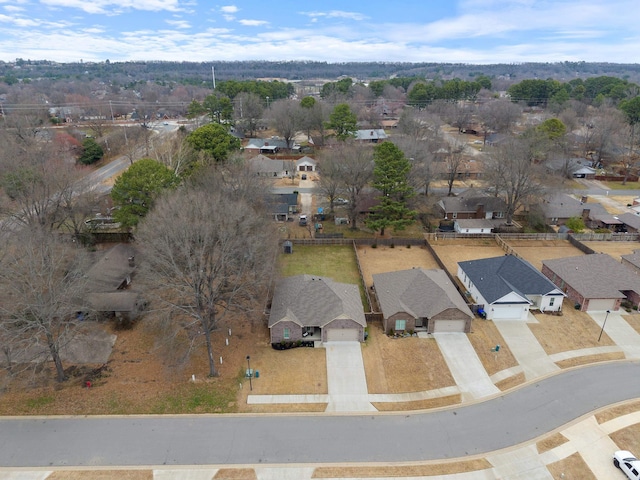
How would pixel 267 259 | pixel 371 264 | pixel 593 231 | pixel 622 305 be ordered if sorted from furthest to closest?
1. pixel 593 231
2. pixel 371 264
3. pixel 622 305
4. pixel 267 259

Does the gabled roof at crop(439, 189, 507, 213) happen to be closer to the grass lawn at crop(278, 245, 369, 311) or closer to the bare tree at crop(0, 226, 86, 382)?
the grass lawn at crop(278, 245, 369, 311)

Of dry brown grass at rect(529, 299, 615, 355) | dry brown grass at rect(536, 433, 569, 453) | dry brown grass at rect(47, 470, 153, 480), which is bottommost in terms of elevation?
dry brown grass at rect(529, 299, 615, 355)

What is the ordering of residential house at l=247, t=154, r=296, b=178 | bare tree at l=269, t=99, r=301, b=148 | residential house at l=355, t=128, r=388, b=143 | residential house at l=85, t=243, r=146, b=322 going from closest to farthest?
residential house at l=85, t=243, r=146, b=322
residential house at l=247, t=154, r=296, b=178
bare tree at l=269, t=99, r=301, b=148
residential house at l=355, t=128, r=388, b=143

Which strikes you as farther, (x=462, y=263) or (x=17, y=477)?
(x=462, y=263)

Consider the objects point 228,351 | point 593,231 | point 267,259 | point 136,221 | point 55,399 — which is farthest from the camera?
point 593,231

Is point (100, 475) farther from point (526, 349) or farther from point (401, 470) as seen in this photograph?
point (526, 349)

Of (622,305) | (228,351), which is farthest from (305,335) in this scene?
(622,305)

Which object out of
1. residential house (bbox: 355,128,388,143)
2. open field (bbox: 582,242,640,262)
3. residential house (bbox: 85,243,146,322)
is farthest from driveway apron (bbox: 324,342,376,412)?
residential house (bbox: 355,128,388,143)

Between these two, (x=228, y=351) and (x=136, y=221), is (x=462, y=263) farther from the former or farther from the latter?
(x=136, y=221)

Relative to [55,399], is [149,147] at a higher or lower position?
higher
